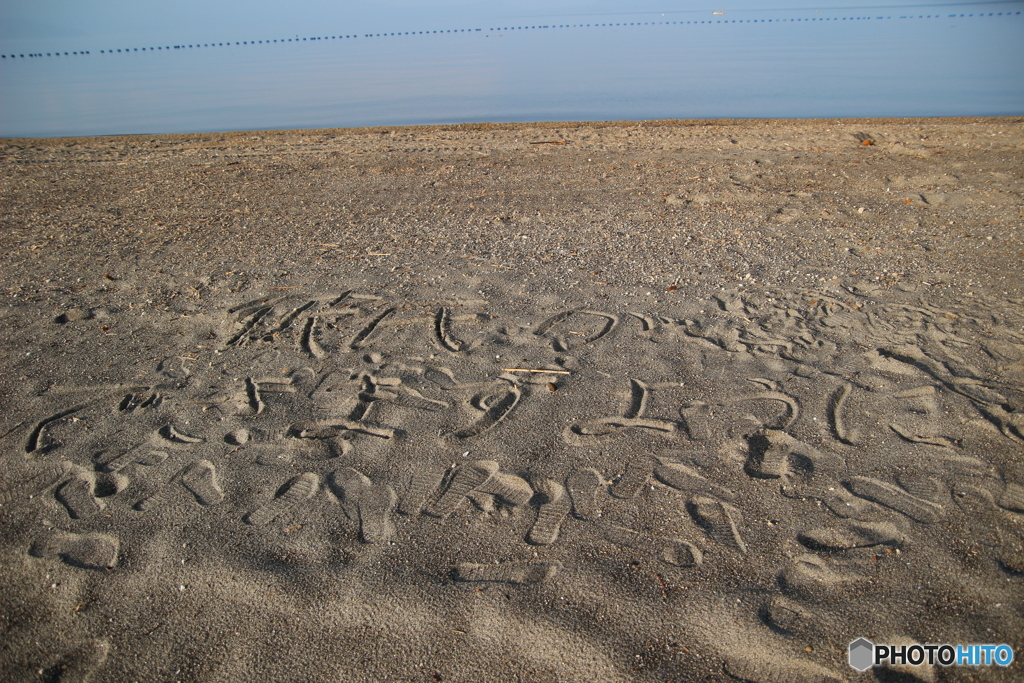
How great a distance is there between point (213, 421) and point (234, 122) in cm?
1104

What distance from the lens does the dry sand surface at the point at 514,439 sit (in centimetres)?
235

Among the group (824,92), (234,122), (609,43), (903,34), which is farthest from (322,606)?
(903,34)

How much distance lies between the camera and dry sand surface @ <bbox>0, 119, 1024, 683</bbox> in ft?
7.71

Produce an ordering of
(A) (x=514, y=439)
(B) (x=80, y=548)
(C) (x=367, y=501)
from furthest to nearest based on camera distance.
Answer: (A) (x=514, y=439), (C) (x=367, y=501), (B) (x=80, y=548)

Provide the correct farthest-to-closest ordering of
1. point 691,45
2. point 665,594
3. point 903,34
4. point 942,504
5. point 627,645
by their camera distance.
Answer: point 903,34
point 691,45
point 942,504
point 665,594
point 627,645

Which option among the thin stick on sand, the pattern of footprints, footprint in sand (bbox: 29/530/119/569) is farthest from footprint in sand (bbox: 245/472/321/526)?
the thin stick on sand

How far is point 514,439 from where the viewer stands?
3277 mm

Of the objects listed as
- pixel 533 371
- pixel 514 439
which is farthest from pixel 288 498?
pixel 533 371

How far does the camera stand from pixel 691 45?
2481 centimetres

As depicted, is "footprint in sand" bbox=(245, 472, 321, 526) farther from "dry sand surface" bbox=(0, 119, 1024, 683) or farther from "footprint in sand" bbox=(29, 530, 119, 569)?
"footprint in sand" bbox=(29, 530, 119, 569)

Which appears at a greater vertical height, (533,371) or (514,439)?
(533,371)

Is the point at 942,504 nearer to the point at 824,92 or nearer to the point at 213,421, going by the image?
the point at 213,421

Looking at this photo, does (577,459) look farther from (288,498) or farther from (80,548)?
(80,548)

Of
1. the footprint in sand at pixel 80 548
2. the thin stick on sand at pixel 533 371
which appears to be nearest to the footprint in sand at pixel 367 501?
the footprint in sand at pixel 80 548
